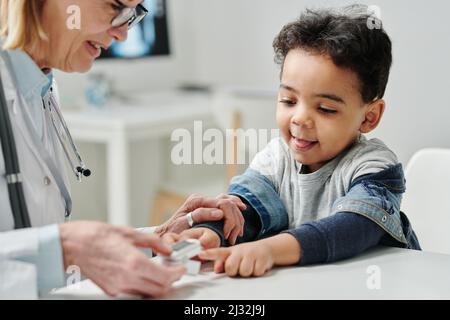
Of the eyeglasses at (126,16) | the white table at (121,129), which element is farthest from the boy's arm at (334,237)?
Answer: the white table at (121,129)

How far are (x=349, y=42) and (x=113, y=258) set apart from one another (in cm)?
60

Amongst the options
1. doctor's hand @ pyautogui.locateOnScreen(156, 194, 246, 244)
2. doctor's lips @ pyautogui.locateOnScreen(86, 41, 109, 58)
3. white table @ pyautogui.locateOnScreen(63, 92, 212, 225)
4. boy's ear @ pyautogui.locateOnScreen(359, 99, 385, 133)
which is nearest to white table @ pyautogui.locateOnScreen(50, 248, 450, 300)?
doctor's hand @ pyautogui.locateOnScreen(156, 194, 246, 244)

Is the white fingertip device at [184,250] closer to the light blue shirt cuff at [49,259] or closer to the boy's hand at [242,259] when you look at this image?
the boy's hand at [242,259]

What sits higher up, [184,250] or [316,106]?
[316,106]

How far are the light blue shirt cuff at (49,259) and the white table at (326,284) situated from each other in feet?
0.11

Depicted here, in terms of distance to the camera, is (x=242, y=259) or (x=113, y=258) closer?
(x=113, y=258)

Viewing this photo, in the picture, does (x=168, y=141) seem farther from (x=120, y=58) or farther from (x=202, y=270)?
(x=202, y=270)

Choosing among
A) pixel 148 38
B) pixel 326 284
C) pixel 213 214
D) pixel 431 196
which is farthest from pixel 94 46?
pixel 148 38

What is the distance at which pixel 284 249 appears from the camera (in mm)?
1139

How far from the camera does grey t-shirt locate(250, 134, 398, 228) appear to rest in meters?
1.31

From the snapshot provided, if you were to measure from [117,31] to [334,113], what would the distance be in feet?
1.31

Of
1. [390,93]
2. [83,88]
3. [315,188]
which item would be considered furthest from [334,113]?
[83,88]

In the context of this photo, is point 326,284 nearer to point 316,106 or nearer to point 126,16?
point 316,106

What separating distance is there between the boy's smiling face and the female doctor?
0.54 feet
